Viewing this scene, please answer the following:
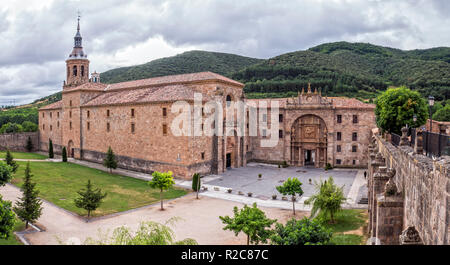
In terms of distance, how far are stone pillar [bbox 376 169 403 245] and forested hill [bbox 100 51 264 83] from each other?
79.3 meters

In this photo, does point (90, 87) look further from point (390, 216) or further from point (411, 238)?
point (411, 238)

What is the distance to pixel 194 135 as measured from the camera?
31188 mm

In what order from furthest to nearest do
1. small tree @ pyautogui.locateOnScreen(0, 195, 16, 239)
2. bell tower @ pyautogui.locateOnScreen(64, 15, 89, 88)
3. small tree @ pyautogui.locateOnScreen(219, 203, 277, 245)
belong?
bell tower @ pyautogui.locateOnScreen(64, 15, 89, 88), small tree @ pyautogui.locateOnScreen(219, 203, 277, 245), small tree @ pyautogui.locateOnScreen(0, 195, 16, 239)

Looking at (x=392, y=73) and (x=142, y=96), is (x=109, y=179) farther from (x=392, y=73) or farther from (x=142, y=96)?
(x=392, y=73)

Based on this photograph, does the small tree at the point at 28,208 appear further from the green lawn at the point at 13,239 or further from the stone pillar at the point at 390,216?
the stone pillar at the point at 390,216

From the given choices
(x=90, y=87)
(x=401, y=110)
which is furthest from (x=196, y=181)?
(x=90, y=87)

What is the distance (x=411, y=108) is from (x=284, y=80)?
53066mm

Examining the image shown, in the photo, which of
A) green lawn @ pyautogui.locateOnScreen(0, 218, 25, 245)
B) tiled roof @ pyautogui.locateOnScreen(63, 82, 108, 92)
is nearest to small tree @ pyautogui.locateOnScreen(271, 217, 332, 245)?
green lawn @ pyautogui.locateOnScreen(0, 218, 25, 245)

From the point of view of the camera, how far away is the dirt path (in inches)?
643

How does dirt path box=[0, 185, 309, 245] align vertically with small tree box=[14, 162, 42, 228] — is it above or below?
below

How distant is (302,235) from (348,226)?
31.6 ft

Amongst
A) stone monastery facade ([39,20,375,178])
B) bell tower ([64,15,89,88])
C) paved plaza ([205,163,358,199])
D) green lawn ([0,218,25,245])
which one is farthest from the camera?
bell tower ([64,15,89,88])

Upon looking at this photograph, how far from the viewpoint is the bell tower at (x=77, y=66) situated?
47.8 meters

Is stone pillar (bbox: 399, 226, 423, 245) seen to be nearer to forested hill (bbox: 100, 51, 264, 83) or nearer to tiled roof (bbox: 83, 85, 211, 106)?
tiled roof (bbox: 83, 85, 211, 106)
